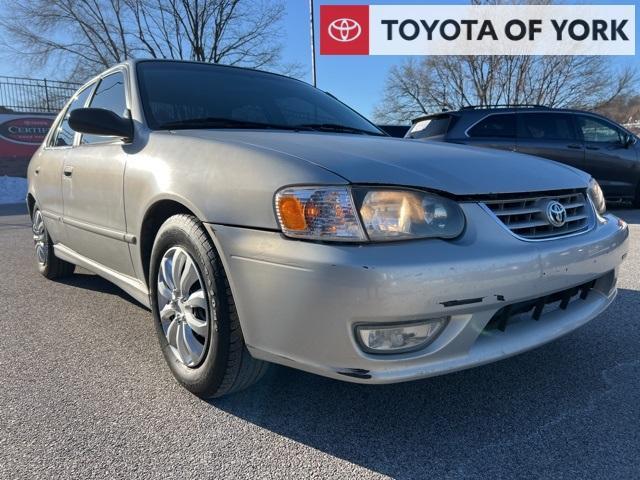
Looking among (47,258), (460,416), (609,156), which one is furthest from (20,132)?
(460,416)

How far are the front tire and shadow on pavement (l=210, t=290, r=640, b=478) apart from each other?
182 mm

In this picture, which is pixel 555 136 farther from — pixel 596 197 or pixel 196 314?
pixel 196 314

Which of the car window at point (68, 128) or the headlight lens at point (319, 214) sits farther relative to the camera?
the car window at point (68, 128)

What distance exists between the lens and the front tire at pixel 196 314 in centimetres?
196

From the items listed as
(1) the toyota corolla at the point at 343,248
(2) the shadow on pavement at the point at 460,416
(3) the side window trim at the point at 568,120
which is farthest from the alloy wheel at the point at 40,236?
(3) the side window trim at the point at 568,120

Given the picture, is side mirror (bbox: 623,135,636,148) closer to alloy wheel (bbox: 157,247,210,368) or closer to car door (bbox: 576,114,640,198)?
car door (bbox: 576,114,640,198)

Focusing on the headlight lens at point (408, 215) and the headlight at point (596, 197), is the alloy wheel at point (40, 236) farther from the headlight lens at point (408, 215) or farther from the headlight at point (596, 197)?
the headlight at point (596, 197)

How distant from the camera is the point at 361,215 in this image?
171 cm

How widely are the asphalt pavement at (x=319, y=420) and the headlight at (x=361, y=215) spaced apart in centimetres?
77

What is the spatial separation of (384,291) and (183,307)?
3.37 ft

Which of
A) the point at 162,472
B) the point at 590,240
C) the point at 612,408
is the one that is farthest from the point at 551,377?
the point at 162,472

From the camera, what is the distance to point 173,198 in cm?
218

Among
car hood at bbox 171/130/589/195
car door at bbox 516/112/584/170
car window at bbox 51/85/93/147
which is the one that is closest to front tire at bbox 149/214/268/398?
car hood at bbox 171/130/589/195

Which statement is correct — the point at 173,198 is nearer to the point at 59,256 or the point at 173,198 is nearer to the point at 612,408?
the point at 612,408
